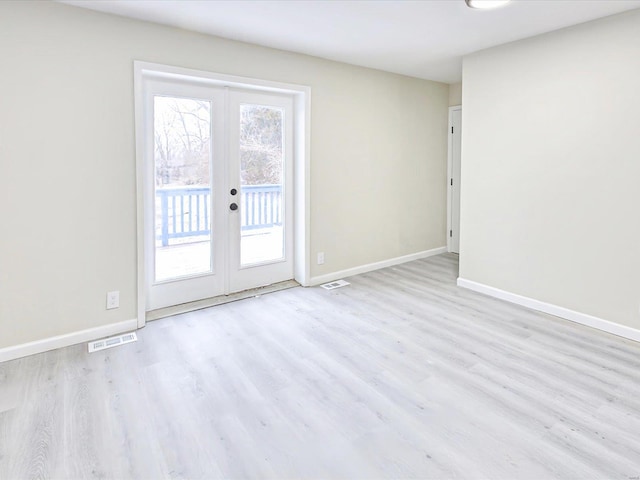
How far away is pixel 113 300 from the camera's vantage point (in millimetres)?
3068

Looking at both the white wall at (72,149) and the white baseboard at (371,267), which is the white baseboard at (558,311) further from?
the white wall at (72,149)

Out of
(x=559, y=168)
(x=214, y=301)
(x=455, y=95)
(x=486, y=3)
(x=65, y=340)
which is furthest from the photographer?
(x=455, y=95)

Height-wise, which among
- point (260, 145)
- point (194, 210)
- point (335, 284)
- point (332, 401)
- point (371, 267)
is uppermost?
point (260, 145)

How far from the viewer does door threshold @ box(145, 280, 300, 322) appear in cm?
344

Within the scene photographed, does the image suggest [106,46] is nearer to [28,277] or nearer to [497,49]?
[28,277]

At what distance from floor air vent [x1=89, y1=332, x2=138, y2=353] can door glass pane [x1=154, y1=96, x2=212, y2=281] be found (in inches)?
23.9

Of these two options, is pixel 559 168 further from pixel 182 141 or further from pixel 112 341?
pixel 112 341

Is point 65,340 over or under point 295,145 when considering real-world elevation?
under

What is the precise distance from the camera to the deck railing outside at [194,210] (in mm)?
3459

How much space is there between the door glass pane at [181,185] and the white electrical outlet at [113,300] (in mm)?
436

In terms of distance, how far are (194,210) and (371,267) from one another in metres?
2.32

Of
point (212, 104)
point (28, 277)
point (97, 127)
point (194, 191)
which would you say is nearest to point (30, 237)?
point (28, 277)

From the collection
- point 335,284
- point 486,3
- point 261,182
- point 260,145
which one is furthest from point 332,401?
point 486,3

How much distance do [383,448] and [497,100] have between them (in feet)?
11.1
